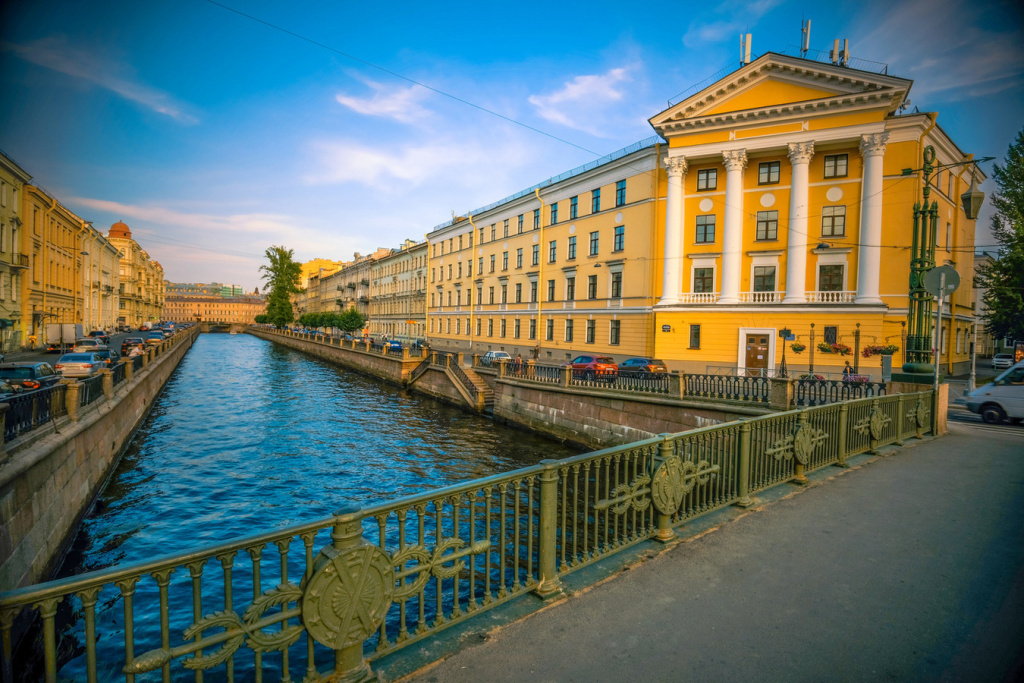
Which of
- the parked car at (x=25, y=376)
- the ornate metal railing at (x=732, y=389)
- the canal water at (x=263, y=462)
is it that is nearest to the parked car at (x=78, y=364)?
the canal water at (x=263, y=462)

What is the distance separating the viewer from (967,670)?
10.4ft

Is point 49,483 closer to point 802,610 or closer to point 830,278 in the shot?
point 802,610

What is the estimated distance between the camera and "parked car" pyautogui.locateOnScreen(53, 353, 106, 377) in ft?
69.7

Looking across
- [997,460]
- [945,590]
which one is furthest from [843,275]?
[945,590]

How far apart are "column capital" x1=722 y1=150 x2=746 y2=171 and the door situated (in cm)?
884

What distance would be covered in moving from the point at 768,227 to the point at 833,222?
9.45 ft

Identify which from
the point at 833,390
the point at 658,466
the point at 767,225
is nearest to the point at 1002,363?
the point at 767,225

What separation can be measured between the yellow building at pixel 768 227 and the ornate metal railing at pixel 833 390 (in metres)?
6.39

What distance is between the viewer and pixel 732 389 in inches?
594

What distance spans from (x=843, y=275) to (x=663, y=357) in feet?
30.7

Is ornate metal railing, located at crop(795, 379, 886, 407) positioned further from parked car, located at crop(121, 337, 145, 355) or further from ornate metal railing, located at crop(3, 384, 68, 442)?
parked car, located at crop(121, 337, 145, 355)

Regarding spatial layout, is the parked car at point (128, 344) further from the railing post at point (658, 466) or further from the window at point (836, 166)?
the window at point (836, 166)

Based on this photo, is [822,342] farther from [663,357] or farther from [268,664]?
[268,664]

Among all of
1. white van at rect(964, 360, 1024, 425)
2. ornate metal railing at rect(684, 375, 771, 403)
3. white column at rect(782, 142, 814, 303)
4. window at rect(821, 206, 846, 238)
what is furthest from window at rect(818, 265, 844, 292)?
ornate metal railing at rect(684, 375, 771, 403)
